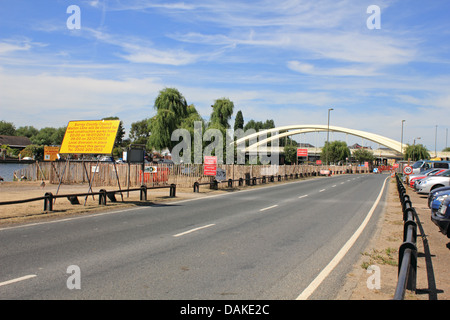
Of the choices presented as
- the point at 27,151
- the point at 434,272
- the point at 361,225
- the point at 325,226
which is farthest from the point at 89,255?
the point at 27,151

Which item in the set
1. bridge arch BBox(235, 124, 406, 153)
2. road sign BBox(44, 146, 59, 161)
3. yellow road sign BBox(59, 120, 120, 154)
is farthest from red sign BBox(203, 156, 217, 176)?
bridge arch BBox(235, 124, 406, 153)

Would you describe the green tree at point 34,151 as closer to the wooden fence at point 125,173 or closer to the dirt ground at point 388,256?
the wooden fence at point 125,173

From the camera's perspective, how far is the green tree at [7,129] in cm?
13825

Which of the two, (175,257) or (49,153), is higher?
(49,153)

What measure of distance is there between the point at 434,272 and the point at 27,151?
105063mm

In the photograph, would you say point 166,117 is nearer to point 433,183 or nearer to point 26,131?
point 433,183

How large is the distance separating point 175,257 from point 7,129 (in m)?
153

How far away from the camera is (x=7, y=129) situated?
13900 cm

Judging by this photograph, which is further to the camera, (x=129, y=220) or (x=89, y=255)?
(x=129, y=220)

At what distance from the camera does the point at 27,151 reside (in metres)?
97.6

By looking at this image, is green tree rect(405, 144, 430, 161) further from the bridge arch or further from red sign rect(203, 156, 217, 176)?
red sign rect(203, 156, 217, 176)

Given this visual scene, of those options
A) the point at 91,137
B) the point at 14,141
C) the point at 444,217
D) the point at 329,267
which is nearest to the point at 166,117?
the point at 91,137

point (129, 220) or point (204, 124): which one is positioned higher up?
point (204, 124)
